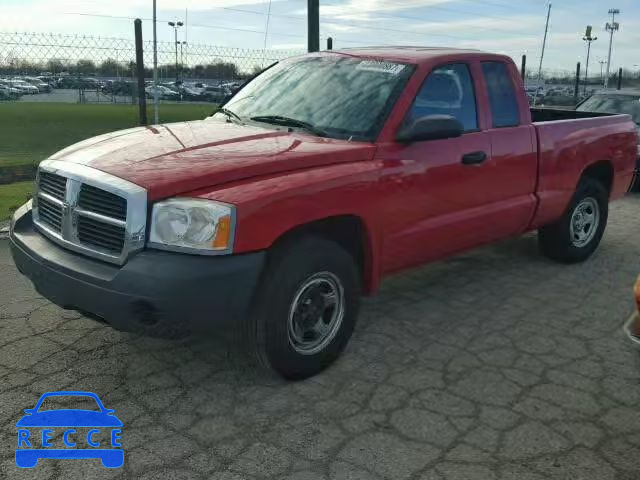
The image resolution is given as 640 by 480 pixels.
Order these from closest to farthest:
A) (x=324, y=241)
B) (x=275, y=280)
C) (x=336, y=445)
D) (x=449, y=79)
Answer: (x=336, y=445)
(x=275, y=280)
(x=324, y=241)
(x=449, y=79)

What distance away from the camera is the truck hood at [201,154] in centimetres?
324

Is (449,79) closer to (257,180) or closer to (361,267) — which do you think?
(361,267)

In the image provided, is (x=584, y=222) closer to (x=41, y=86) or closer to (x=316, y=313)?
(x=316, y=313)

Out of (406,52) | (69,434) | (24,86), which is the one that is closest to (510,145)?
(406,52)

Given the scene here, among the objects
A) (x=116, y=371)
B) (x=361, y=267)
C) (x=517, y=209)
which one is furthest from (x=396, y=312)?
(x=116, y=371)

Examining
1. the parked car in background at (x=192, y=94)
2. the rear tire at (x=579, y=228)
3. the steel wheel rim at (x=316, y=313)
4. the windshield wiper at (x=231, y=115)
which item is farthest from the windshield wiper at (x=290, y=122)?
the parked car in background at (x=192, y=94)

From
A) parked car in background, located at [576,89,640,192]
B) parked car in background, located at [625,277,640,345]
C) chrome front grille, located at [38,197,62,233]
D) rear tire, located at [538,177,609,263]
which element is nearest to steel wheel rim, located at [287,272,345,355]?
chrome front grille, located at [38,197,62,233]

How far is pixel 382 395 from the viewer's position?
3.55 metres

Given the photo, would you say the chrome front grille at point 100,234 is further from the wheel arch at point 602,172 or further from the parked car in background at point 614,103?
the parked car in background at point 614,103

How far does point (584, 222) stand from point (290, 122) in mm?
3497

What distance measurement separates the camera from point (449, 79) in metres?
4.56

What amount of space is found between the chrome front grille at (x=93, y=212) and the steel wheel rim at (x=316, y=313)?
0.95m

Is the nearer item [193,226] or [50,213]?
[193,226]

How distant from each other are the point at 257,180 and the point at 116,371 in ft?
4.74
